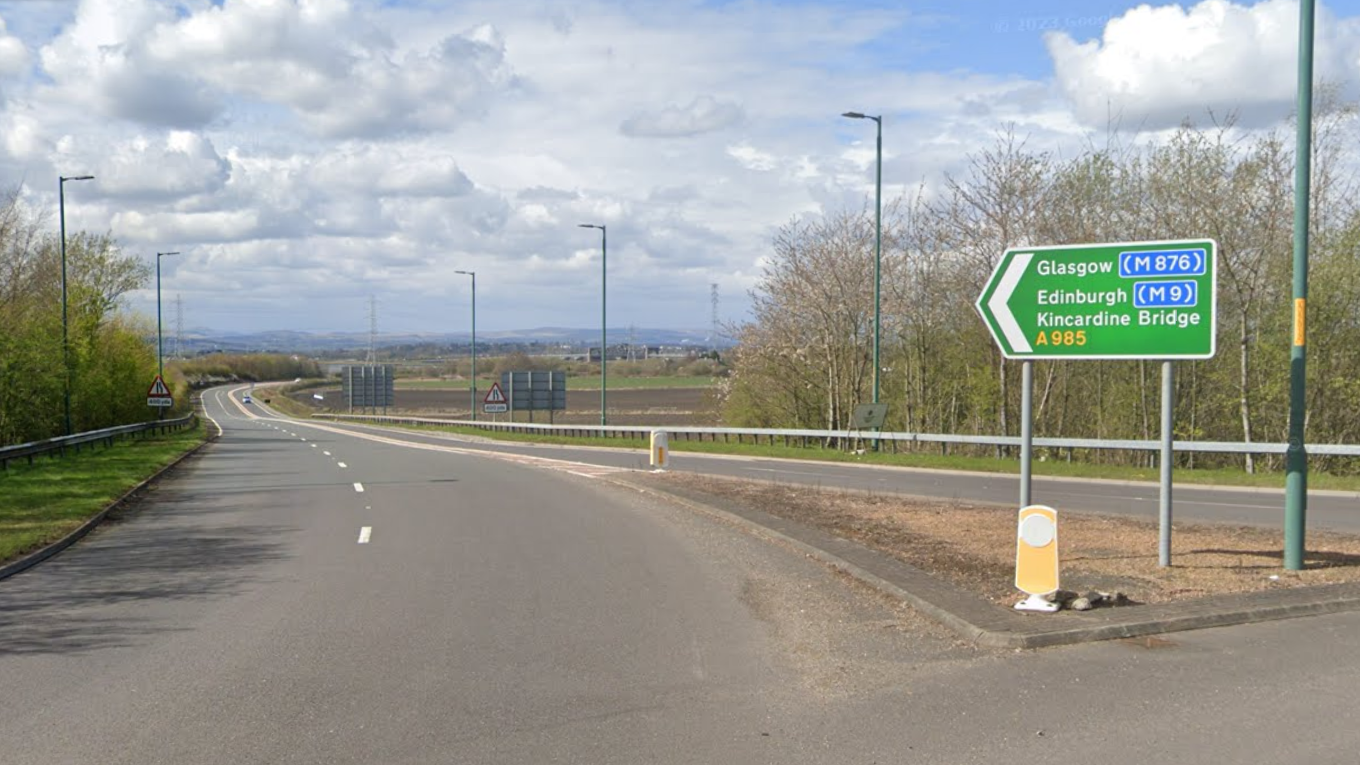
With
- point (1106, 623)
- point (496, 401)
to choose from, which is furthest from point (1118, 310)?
point (496, 401)

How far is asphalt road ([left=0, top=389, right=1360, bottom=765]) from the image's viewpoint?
600 cm

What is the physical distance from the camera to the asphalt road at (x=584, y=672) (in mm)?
6004

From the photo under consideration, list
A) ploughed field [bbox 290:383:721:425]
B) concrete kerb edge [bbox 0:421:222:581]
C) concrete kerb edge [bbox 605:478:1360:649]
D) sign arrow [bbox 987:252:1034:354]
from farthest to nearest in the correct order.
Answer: ploughed field [bbox 290:383:721:425] → concrete kerb edge [bbox 0:421:222:581] → sign arrow [bbox 987:252:1034:354] → concrete kerb edge [bbox 605:478:1360:649]

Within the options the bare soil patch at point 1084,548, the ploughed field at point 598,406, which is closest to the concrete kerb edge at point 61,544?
the bare soil patch at point 1084,548

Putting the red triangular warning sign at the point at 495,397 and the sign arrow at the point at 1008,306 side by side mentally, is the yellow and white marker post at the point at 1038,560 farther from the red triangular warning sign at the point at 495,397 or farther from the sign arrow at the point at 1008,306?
the red triangular warning sign at the point at 495,397

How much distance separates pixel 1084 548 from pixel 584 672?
23.3 ft

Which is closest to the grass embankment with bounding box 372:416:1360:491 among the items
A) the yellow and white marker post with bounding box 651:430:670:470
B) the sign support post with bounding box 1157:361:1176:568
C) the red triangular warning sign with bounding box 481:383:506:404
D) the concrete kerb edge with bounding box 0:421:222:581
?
the yellow and white marker post with bounding box 651:430:670:470

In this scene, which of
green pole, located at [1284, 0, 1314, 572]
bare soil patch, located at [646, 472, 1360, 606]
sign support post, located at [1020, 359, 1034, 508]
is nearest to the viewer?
bare soil patch, located at [646, 472, 1360, 606]

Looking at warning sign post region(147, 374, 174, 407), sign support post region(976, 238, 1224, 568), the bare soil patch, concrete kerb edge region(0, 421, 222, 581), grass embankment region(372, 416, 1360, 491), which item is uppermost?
sign support post region(976, 238, 1224, 568)

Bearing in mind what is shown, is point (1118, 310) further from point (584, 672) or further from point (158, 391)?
point (158, 391)

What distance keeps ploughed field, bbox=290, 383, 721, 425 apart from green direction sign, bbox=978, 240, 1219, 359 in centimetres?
4248

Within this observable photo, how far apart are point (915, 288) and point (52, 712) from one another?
34.8 metres

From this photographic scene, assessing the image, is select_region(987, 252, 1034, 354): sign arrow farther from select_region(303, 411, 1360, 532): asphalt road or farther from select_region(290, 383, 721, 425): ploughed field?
select_region(290, 383, 721, 425): ploughed field

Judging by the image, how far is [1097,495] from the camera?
21031 millimetres
